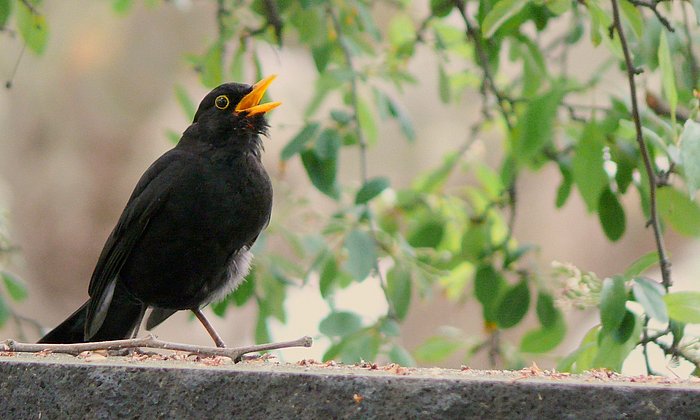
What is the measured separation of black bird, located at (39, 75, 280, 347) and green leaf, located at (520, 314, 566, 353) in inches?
42.2

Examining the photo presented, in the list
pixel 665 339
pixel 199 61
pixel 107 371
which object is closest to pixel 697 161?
pixel 665 339

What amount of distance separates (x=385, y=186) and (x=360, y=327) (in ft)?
1.77

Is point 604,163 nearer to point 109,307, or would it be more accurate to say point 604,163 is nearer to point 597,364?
point 597,364

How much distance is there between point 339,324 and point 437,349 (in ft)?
2.20

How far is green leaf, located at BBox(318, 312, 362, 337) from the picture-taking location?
361 centimetres

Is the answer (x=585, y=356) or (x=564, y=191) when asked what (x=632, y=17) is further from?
(x=564, y=191)

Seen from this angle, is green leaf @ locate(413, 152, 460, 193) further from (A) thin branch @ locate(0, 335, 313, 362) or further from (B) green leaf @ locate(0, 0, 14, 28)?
(A) thin branch @ locate(0, 335, 313, 362)

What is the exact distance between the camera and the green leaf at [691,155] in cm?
229

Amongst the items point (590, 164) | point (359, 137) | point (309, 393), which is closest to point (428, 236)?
point (359, 137)

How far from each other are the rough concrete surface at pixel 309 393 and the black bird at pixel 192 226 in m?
1.64

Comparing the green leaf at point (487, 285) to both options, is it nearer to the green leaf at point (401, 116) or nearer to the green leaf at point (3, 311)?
the green leaf at point (401, 116)

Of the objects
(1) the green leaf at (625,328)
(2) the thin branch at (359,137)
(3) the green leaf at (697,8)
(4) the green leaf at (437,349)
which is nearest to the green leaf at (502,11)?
(3) the green leaf at (697,8)

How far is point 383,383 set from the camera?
1592 mm

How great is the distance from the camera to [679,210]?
10.3 feet
